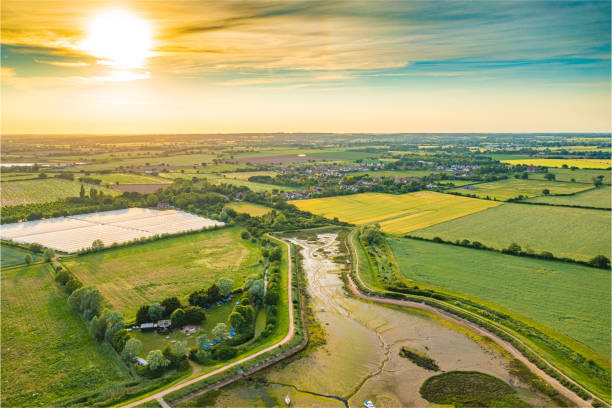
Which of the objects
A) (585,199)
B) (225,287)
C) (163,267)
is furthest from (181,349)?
(585,199)

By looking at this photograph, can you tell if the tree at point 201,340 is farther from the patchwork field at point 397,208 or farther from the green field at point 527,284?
the patchwork field at point 397,208

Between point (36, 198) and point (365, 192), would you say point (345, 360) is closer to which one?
point (365, 192)

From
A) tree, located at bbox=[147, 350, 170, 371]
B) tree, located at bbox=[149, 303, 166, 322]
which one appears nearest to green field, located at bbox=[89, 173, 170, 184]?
tree, located at bbox=[149, 303, 166, 322]

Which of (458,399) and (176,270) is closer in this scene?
(458,399)

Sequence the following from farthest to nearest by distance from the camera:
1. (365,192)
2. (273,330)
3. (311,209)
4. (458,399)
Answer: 1. (365,192)
2. (311,209)
3. (273,330)
4. (458,399)

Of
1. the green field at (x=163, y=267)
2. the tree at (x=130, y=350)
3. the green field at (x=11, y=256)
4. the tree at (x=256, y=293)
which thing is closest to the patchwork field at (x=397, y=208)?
the green field at (x=163, y=267)

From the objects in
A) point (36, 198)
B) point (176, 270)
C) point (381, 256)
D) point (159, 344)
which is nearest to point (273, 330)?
point (159, 344)

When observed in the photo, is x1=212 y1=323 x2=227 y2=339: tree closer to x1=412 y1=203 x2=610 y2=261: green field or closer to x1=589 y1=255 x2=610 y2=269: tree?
x1=412 y1=203 x2=610 y2=261: green field
